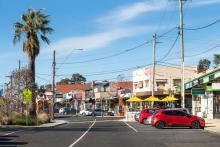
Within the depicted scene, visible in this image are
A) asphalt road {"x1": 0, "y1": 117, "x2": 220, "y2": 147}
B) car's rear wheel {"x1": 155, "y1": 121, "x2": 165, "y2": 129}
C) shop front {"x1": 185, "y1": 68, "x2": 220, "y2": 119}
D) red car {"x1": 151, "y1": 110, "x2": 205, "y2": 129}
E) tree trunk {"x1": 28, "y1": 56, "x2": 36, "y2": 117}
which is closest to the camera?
asphalt road {"x1": 0, "y1": 117, "x2": 220, "y2": 147}

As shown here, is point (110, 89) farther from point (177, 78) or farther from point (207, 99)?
point (207, 99)

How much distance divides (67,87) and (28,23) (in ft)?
368

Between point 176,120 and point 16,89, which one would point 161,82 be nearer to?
point 16,89

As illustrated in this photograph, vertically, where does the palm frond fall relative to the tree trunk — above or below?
above

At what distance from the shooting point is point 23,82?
179 feet

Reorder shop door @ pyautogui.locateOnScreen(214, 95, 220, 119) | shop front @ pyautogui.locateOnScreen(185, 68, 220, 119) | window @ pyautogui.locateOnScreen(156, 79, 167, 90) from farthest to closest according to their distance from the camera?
window @ pyautogui.locateOnScreen(156, 79, 167, 90), shop door @ pyautogui.locateOnScreen(214, 95, 220, 119), shop front @ pyautogui.locateOnScreen(185, 68, 220, 119)

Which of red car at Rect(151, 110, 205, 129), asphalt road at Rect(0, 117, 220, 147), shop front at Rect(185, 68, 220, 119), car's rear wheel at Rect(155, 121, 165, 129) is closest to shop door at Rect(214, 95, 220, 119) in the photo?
shop front at Rect(185, 68, 220, 119)

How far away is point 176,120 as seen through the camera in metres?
38.0

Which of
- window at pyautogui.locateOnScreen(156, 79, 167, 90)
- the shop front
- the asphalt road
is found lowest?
the asphalt road

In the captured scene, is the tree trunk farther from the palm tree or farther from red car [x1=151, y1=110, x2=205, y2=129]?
red car [x1=151, y1=110, x2=205, y2=129]

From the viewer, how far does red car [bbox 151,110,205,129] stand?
37906 millimetres

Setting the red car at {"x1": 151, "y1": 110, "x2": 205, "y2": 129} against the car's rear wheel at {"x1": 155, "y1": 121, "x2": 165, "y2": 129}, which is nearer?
the red car at {"x1": 151, "y1": 110, "x2": 205, "y2": 129}

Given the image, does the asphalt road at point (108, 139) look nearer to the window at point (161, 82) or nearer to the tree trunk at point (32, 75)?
the tree trunk at point (32, 75)

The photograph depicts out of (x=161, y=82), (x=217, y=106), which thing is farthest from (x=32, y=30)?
(x=161, y=82)
